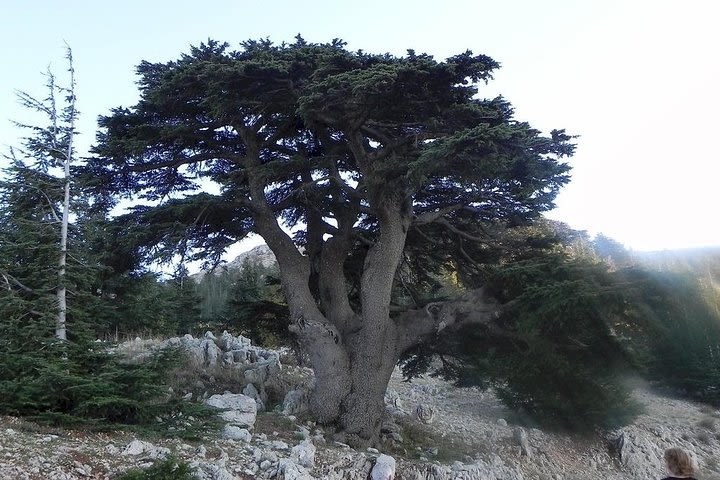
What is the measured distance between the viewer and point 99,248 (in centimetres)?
1015

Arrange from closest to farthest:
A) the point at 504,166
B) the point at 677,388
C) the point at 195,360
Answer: the point at 504,166 → the point at 195,360 → the point at 677,388

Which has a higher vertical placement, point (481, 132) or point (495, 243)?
point (481, 132)

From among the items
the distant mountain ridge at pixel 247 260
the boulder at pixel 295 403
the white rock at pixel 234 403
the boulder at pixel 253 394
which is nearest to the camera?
the white rock at pixel 234 403

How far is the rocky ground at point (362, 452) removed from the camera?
5.80m

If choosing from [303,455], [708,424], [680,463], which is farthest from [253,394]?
[708,424]

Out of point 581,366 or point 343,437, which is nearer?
point 343,437

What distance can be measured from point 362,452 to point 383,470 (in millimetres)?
1114

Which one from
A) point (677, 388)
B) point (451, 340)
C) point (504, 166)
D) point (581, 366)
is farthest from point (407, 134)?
point (677, 388)

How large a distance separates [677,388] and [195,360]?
20113 millimetres

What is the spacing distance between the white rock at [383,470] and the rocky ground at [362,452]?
0.06ft

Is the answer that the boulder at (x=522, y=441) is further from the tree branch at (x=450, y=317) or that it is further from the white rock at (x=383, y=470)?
the white rock at (x=383, y=470)

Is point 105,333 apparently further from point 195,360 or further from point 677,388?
point 677,388

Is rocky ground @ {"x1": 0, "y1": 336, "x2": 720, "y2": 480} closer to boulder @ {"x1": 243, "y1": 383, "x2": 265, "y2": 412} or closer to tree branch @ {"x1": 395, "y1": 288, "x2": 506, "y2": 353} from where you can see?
boulder @ {"x1": 243, "y1": 383, "x2": 265, "y2": 412}

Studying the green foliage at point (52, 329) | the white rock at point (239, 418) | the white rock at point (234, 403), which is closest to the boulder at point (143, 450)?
the green foliage at point (52, 329)
